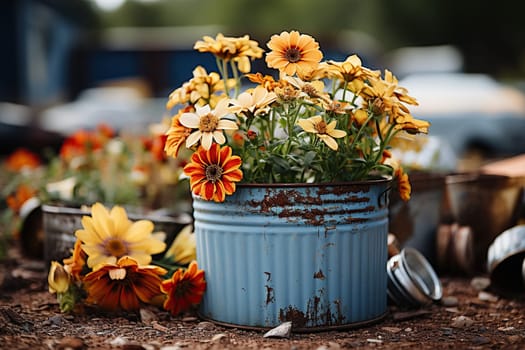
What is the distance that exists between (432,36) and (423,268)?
1879 centimetres

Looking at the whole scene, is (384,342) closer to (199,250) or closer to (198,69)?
(199,250)

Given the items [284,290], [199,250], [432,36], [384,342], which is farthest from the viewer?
[432,36]

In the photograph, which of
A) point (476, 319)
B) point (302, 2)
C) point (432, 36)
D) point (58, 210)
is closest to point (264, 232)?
point (476, 319)

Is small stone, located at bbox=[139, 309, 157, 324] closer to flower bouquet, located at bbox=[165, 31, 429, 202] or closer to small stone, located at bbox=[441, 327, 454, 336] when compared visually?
flower bouquet, located at bbox=[165, 31, 429, 202]

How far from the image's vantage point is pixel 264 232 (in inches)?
80.1

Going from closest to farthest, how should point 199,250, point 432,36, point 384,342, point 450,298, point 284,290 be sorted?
point 384,342 → point 284,290 → point 199,250 → point 450,298 → point 432,36

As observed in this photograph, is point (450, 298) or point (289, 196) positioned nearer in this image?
point (289, 196)

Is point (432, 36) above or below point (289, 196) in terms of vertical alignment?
above

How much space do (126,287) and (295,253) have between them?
0.56 metres

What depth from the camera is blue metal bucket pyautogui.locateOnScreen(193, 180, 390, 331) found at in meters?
2.02

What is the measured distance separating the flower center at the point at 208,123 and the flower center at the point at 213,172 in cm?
10

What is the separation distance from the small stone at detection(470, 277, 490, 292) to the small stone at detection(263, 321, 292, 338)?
3.32 ft

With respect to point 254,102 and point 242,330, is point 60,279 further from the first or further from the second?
point 254,102

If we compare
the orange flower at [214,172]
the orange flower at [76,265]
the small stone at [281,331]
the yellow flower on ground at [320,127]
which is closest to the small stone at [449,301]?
the small stone at [281,331]
